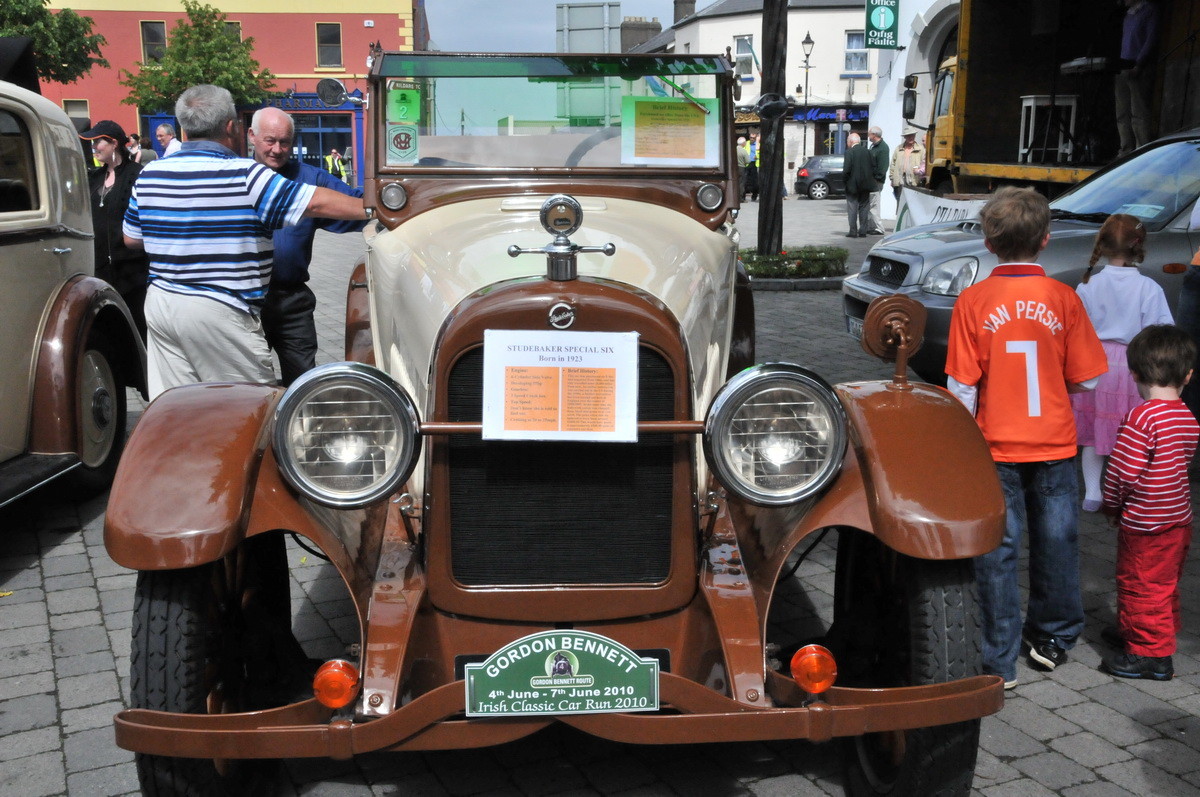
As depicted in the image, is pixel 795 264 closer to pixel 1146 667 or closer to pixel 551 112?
pixel 551 112

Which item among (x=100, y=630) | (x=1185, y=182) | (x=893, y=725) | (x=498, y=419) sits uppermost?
(x=1185, y=182)

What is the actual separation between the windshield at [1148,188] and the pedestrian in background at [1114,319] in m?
1.83

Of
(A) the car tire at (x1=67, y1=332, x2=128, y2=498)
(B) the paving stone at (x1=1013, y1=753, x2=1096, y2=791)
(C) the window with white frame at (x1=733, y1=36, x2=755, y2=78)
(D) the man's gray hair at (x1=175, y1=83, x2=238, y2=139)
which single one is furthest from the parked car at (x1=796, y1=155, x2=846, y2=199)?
(B) the paving stone at (x1=1013, y1=753, x2=1096, y2=791)

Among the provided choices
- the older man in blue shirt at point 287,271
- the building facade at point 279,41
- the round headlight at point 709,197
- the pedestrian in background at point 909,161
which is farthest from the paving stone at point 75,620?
the building facade at point 279,41

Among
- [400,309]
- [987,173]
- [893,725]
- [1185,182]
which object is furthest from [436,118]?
[987,173]

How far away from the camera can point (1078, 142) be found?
11.9 meters

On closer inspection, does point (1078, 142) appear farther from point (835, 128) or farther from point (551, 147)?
point (835, 128)

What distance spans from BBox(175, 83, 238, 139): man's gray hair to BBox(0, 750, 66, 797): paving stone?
7.27 feet

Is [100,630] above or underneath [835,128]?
underneath

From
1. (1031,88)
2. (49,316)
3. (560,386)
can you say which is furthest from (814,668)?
(1031,88)

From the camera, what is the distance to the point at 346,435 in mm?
2564

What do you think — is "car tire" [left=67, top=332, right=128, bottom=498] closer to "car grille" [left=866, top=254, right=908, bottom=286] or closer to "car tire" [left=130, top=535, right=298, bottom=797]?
"car tire" [left=130, top=535, right=298, bottom=797]

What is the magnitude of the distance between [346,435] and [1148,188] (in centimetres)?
611

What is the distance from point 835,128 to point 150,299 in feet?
139
